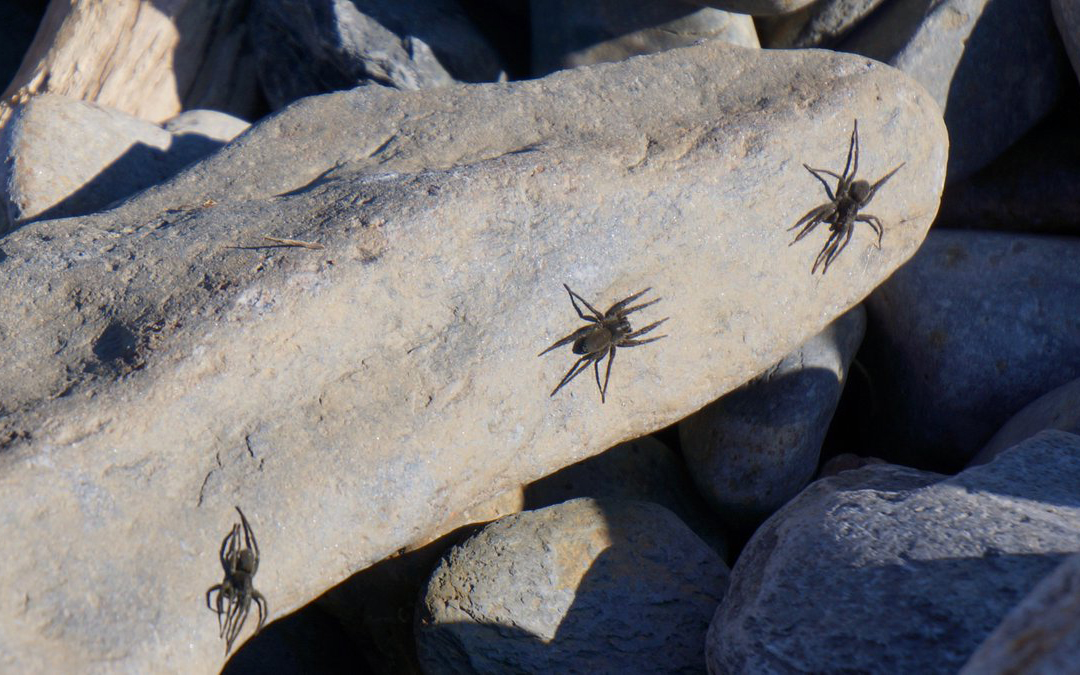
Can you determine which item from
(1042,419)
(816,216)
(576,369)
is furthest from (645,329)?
(1042,419)

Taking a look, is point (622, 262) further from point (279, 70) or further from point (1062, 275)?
point (279, 70)

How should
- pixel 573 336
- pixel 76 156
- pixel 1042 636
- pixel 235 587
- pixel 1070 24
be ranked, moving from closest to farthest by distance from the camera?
pixel 1042 636
pixel 235 587
pixel 573 336
pixel 76 156
pixel 1070 24

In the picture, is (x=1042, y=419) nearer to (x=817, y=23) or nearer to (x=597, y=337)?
(x=597, y=337)

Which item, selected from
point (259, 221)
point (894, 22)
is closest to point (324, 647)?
point (259, 221)

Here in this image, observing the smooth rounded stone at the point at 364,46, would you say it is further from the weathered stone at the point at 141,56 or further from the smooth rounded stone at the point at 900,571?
the smooth rounded stone at the point at 900,571

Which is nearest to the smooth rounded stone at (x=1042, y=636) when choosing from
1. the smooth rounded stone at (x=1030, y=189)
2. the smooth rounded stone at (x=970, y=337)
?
the smooth rounded stone at (x=970, y=337)
